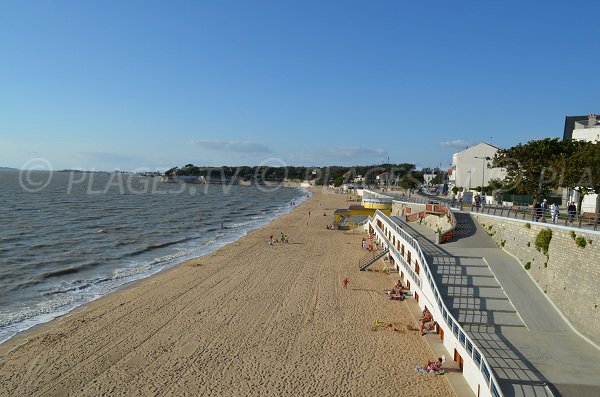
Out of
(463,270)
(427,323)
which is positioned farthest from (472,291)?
(427,323)

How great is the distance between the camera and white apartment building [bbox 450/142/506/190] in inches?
2267

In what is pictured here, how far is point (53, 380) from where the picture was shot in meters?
14.2

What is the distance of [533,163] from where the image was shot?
27.0m

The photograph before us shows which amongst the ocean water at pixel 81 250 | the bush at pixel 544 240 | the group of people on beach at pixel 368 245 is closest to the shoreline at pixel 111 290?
the ocean water at pixel 81 250

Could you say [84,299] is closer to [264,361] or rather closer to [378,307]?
[264,361]

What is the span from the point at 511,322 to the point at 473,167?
156 feet

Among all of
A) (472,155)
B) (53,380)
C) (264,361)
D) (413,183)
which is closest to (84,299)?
(53,380)

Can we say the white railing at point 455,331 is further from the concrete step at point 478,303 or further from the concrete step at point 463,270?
the concrete step at point 463,270

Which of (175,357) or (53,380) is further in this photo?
(175,357)

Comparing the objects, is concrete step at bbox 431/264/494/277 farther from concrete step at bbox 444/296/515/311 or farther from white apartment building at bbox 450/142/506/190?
white apartment building at bbox 450/142/506/190

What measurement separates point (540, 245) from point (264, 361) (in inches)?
455

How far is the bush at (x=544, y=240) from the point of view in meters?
17.3

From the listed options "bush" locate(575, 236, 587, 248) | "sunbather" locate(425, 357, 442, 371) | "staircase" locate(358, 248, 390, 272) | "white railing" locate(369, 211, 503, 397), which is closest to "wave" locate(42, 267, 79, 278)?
"staircase" locate(358, 248, 390, 272)

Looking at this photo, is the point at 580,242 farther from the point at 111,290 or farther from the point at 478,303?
the point at 111,290
